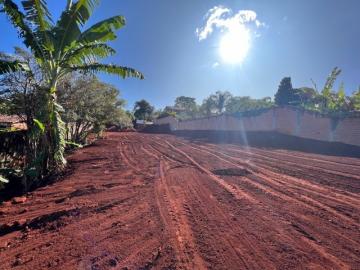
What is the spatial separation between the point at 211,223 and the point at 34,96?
7122 millimetres

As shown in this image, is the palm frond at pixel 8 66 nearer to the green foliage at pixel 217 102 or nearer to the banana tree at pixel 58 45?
the banana tree at pixel 58 45

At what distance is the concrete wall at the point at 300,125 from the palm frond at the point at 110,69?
1459cm

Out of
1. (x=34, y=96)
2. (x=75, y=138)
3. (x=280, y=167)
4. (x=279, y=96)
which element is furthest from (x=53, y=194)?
(x=279, y=96)

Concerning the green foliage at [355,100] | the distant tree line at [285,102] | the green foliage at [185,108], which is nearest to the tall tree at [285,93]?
the distant tree line at [285,102]

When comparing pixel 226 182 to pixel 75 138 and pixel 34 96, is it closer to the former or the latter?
pixel 34 96

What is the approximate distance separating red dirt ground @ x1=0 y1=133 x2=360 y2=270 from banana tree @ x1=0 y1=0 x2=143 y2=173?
186cm

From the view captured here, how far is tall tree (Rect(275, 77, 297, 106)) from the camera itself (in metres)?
44.2

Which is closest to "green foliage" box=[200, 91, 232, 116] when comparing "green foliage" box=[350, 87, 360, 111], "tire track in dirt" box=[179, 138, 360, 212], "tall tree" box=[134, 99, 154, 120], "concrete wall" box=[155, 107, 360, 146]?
"tall tree" box=[134, 99, 154, 120]

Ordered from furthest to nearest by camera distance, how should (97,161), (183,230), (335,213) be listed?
(97,161)
(335,213)
(183,230)

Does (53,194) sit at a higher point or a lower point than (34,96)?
lower

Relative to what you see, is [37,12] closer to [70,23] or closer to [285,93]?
[70,23]

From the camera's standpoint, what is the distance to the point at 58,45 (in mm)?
7832

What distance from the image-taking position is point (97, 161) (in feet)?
38.8

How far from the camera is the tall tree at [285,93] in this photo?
44175mm
